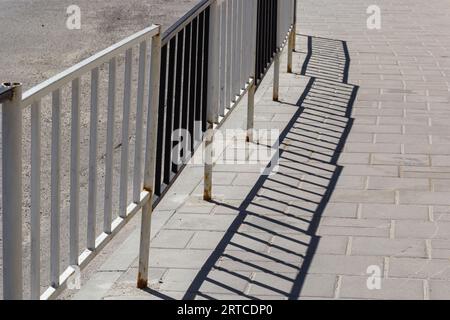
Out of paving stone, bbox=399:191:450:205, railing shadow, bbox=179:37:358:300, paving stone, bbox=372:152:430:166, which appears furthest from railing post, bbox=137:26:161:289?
paving stone, bbox=372:152:430:166

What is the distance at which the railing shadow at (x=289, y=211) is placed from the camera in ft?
19.3

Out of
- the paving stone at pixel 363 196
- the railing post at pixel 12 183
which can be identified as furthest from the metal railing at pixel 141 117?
the paving stone at pixel 363 196

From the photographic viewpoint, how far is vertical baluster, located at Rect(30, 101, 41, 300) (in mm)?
4109

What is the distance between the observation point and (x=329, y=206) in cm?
715

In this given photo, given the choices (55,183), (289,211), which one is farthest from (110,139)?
(289,211)

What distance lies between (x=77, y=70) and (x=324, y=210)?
2.88m

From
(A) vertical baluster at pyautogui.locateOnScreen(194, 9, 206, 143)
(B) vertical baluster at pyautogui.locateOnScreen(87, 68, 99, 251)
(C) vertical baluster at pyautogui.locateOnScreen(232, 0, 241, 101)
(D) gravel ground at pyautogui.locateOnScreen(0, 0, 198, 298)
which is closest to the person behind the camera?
(B) vertical baluster at pyautogui.locateOnScreen(87, 68, 99, 251)

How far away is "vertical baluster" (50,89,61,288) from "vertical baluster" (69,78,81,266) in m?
0.21

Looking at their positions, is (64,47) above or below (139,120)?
below

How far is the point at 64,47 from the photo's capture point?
13.1 metres

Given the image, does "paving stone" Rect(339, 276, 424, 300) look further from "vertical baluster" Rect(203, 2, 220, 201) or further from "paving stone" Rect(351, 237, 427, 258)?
"vertical baluster" Rect(203, 2, 220, 201)

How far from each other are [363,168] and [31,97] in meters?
4.30

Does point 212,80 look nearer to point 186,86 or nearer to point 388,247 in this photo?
point 186,86

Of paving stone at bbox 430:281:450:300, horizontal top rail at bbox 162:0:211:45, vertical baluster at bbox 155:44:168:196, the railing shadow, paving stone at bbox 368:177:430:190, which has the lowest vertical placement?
the railing shadow
